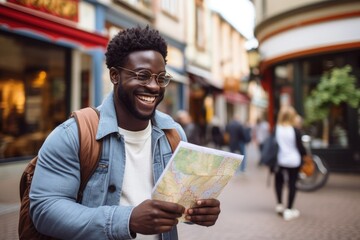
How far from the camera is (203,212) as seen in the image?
1491 mm

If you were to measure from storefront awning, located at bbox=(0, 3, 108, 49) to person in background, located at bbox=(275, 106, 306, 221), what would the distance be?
4.78 m

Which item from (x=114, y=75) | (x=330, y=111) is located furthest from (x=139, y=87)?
(x=330, y=111)

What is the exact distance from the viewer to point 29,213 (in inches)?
59.4

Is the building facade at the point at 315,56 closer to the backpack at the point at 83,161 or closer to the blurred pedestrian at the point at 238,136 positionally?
the blurred pedestrian at the point at 238,136

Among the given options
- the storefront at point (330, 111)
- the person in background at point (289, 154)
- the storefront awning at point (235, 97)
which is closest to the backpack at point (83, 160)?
the person in background at point (289, 154)

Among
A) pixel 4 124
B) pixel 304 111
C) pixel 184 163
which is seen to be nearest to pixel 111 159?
pixel 184 163

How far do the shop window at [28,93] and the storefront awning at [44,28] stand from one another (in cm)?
89

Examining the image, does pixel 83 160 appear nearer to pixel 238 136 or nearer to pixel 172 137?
pixel 172 137

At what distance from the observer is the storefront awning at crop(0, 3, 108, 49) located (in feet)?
22.9

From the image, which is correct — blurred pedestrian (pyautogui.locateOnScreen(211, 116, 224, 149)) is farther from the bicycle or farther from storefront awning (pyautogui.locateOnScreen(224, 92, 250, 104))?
the bicycle

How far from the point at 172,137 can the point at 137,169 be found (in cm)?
26

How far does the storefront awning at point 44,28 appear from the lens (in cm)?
698

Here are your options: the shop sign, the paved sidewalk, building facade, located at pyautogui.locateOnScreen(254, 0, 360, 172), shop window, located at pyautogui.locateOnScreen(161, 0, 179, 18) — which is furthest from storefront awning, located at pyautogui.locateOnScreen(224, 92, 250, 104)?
the paved sidewalk

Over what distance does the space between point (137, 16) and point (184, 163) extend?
12746 millimetres
